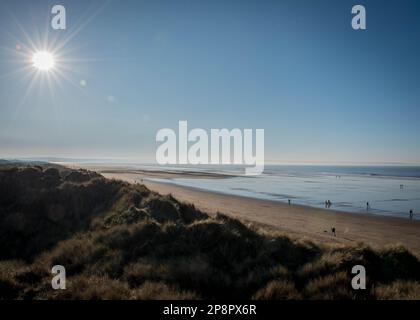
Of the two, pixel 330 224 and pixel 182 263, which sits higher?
pixel 182 263

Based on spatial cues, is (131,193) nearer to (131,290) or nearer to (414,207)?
(131,290)

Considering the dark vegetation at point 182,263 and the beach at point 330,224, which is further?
the beach at point 330,224

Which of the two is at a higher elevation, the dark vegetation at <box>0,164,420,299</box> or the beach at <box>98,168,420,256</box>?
the dark vegetation at <box>0,164,420,299</box>

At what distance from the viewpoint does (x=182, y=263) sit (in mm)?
8391

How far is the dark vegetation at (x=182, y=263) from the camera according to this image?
706cm

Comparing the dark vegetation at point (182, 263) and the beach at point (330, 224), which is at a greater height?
the dark vegetation at point (182, 263)

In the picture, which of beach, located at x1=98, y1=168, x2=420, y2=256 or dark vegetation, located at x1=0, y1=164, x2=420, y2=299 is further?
beach, located at x1=98, y1=168, x2=420, y2=256

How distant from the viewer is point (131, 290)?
724 cm

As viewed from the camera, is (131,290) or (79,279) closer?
(131,290)

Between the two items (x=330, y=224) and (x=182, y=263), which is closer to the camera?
(x=182, y=263)

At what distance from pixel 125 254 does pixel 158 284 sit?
108 inches

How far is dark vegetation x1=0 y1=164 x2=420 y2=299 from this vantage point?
278 inches
